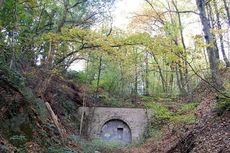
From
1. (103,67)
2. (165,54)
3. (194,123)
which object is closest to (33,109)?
(165,54)

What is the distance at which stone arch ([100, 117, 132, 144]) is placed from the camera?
22.2 m

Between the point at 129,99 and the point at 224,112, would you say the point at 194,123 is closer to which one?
the point at 224,112

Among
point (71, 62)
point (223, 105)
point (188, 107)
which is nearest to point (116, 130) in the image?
point (71, 62)

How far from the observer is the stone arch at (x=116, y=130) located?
22219mm

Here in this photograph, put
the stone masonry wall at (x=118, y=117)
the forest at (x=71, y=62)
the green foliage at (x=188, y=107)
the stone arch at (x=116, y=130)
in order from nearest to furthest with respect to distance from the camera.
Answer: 1. the forest at (x=71, y=62)
2. the green foliage at (x=188, y=107)
3. the stone masonry wall at (x=118, y=117)
4. the stone arch at (x=116, y=130)

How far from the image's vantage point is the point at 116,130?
888 inches

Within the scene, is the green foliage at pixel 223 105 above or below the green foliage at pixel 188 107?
below

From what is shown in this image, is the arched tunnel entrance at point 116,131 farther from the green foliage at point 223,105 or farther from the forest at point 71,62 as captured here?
the green foliage at point 223,105

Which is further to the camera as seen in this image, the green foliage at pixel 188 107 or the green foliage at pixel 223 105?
the green foliage at pixel 188 107

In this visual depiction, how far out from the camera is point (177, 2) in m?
26.1

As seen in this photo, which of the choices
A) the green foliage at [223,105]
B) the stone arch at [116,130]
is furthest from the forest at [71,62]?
the stone arch at [116,130]

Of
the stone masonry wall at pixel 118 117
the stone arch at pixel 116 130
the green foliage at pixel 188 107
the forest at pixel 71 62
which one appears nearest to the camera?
the forest at pixel 71 62

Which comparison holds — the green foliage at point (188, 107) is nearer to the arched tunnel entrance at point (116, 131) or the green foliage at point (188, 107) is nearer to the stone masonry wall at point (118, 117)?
the stone masonry wall at point (118, 117)

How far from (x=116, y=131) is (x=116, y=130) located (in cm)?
7
